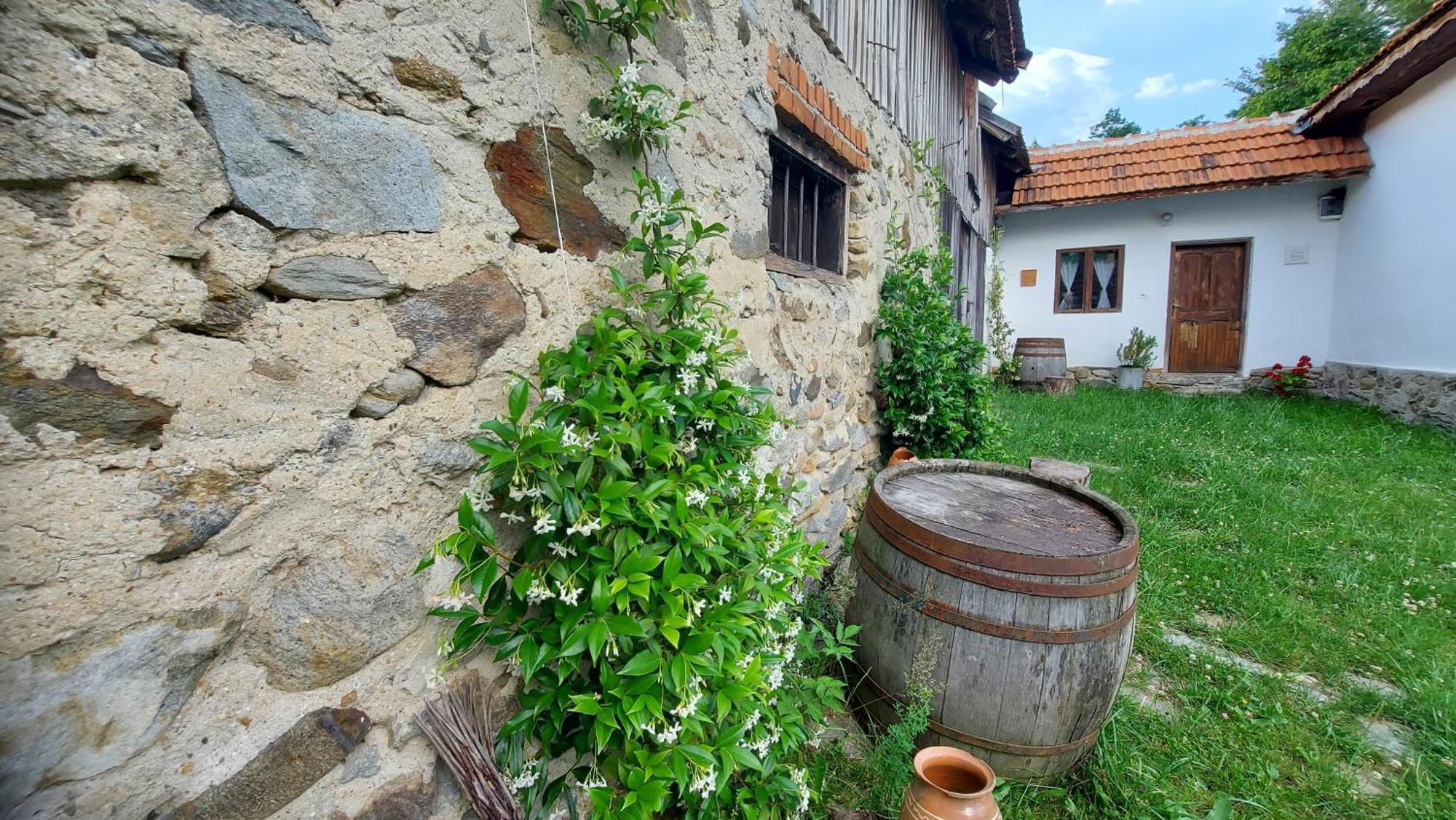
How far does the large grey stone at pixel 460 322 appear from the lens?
97 cm

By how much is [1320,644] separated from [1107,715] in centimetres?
146

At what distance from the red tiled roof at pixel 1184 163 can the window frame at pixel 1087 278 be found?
32.3 inches

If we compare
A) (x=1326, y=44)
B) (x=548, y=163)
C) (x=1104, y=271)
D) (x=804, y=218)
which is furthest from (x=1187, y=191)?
(x=1326, y=44)

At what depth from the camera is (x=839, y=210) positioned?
2740 mm

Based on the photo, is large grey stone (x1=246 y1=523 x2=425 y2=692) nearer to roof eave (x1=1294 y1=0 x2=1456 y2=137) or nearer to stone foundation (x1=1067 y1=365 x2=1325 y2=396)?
roof eave (x1=1294 y1=0 x2=1456 y2=137)

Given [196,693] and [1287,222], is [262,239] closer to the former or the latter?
[196,693]

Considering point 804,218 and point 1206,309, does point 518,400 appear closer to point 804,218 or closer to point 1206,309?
point 804,218

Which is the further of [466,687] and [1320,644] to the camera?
[1320,644]

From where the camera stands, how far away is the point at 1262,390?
7648mm

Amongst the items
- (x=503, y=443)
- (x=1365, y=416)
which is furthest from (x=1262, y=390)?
(x=503, y=443)

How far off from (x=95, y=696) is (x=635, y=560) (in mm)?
679

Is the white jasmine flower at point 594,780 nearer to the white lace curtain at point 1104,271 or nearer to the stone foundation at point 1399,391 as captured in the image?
the stone foundation at point 1399,391

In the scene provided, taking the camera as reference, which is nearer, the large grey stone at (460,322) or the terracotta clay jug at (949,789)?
the large grey stone at (460,322)

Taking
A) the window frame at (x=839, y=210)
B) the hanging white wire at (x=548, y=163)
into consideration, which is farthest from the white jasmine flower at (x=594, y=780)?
the window frame at (x=839, y=210)
